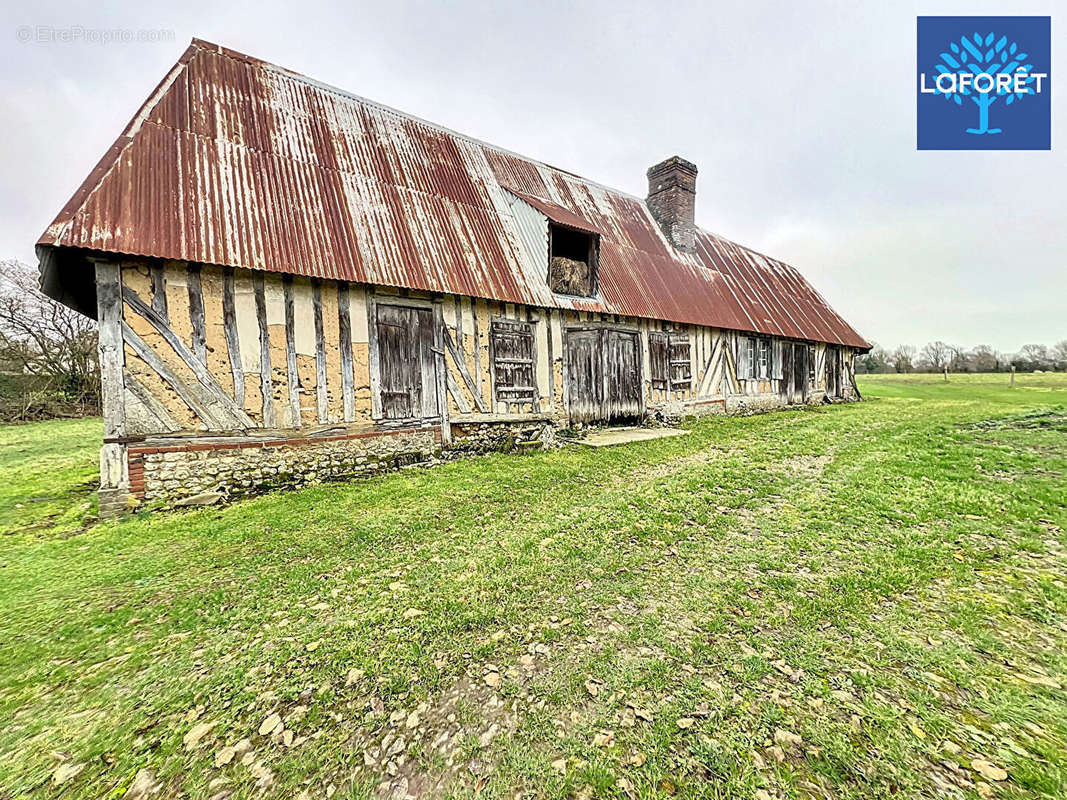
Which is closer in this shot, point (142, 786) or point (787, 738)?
point (142, 786)

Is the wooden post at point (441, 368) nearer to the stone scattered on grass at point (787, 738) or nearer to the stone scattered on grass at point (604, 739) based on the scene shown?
the stone scattered on grass at point (604, 739)

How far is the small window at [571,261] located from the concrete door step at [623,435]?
339cm

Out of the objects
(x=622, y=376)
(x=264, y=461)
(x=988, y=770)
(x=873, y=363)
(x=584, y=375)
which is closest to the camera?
(x=988, y=770)

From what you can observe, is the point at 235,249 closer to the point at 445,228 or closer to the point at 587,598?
the point at 445,228

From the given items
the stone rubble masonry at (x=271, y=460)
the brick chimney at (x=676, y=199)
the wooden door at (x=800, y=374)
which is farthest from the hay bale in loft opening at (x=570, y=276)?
the wooden door at (x=800, y=374)

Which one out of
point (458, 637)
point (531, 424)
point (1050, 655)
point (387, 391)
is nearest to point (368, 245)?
point (387, 391)

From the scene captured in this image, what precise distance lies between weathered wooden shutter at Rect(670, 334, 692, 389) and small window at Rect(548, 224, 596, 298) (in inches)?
125

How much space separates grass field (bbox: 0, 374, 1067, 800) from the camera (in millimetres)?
1862

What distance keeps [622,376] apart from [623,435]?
1877 millimetres

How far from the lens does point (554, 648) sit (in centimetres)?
264

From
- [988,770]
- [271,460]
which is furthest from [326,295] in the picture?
[988,770]

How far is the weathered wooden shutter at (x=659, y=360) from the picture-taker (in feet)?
37.8

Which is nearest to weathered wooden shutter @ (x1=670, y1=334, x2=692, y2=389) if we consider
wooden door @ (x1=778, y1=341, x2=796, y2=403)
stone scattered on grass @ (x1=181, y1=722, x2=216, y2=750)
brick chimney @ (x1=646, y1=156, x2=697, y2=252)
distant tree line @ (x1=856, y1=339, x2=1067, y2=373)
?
brick chimney @ (x1=646, y1=156, x2=697, y2=252)

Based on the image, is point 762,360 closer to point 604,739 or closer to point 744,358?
point 744,358
